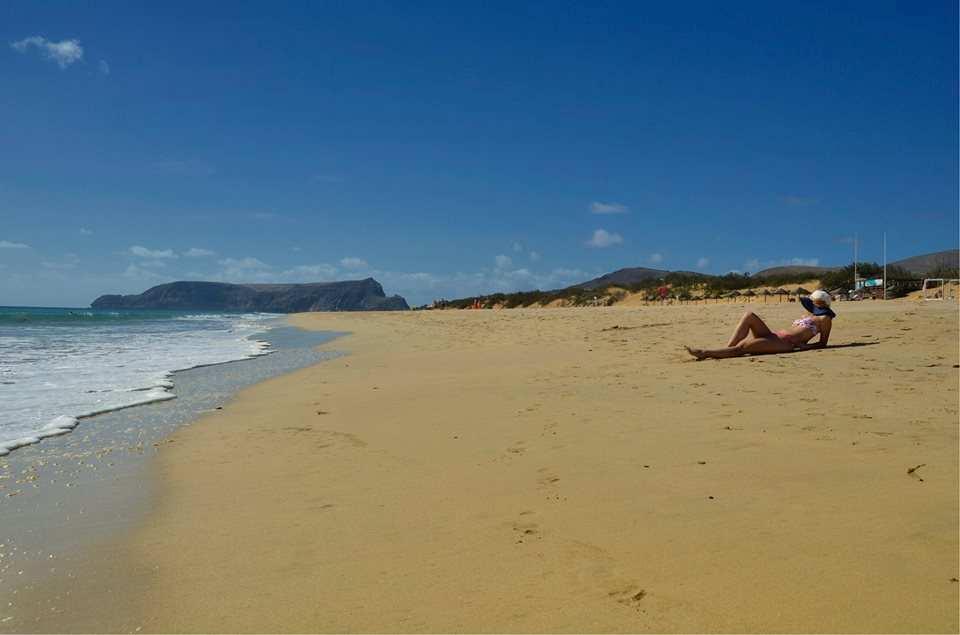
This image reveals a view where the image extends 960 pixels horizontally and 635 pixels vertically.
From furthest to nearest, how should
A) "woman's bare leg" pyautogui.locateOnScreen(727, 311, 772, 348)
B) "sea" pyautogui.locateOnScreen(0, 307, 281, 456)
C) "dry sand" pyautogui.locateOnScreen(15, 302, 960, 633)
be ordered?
"woman's bare leg" pyautogui.locateOnScreen(727, 311, 772, 348) < "sea" pyautogui.locateOnScreen(0, 307, 281, 456) < "dry sand" pyautogui.locateOnScreen(15, 302, 960, 633)

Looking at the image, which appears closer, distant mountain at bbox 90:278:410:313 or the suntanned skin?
the suntanned skin

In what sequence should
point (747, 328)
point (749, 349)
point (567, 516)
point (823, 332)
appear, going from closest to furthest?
point (567, 516) → point (749, 349) → point (747, 328) → point (823, 332)

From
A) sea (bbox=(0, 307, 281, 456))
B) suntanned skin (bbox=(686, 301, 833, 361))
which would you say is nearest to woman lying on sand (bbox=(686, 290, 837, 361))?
suntanned skin (bbox=(686, 301, 833, 361))

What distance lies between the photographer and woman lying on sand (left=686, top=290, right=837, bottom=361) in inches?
323

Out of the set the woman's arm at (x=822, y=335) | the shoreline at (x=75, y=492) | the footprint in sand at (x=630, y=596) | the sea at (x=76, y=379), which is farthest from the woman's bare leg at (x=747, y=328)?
the sea at (x=76, y=379)

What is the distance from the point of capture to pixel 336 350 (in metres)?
13.8

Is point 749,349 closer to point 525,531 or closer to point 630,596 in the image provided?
point 525,531

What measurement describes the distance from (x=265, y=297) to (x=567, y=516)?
151823 millimetres

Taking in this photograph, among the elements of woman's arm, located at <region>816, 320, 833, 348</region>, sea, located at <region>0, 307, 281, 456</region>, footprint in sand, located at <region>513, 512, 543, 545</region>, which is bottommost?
footprint in sand, located at <region>513, 512, 543, 545</region>

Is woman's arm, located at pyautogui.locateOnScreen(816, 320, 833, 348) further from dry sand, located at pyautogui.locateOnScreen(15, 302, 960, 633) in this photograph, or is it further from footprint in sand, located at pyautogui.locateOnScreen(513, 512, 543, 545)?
footprint in sand, located at pyautogui.locateOnScreen(513, 512, 543, 545)

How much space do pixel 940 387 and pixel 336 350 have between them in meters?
11.1

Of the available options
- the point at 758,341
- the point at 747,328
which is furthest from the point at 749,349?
the point at 747,328

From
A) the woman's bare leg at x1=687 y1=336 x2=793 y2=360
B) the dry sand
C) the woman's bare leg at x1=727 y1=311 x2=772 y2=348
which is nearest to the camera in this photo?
the dry sand

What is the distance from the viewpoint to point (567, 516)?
291cm
